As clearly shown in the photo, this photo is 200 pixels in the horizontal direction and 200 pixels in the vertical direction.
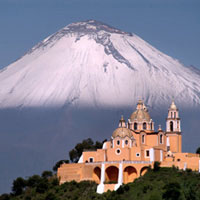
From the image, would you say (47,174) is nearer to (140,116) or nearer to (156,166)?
(140,116)

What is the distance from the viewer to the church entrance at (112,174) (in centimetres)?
9912

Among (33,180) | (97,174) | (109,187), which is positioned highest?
(33,180)

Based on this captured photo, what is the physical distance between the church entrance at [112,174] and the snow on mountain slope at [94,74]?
60407 mm

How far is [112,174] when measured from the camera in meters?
99.7

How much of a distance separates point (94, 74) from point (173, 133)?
68.0m

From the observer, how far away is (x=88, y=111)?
158375 millimetres

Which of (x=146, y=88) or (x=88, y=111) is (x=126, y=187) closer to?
(x=88, y=111)

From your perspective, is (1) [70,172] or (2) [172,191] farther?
(1) [70,172]

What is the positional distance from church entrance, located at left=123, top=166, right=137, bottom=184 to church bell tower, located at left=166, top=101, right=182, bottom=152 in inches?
351

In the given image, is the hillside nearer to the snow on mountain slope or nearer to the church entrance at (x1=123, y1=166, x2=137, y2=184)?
the church entrance at (x1=123, y1=166, x2=137, y2=184)

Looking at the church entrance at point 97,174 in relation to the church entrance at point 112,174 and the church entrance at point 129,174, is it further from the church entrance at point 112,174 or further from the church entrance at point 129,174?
the church entrance at point 129,174

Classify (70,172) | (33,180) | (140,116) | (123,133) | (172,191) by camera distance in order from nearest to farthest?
(172,191)
(123,133)
(70,172)
(33,180)
(140,116)

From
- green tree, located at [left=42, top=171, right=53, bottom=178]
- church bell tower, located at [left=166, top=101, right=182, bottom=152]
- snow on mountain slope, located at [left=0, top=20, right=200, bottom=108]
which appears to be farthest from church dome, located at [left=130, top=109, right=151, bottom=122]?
snow on mountain slope, located at [left=0, top=20, right=200, bottom=108]

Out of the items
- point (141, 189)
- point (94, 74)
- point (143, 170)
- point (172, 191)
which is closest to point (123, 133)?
point (143, 170)
